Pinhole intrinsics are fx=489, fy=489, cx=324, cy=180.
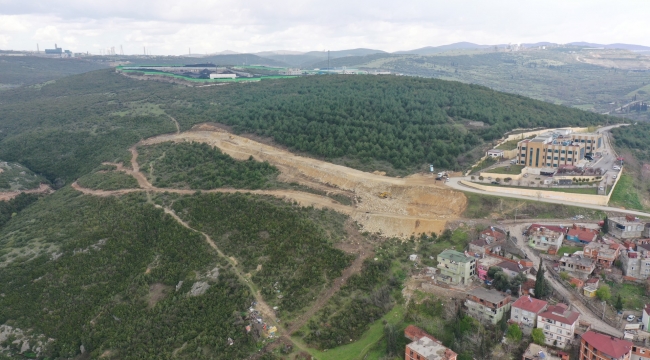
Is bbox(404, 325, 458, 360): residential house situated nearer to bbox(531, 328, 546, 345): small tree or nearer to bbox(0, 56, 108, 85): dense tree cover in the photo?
bbox(531, 328, 546, 345): small tree

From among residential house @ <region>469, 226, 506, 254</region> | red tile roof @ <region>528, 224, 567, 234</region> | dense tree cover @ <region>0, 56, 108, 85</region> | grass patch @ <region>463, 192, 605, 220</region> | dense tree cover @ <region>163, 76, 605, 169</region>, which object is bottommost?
residential house @ <region>469, 226, 506, 254</region>

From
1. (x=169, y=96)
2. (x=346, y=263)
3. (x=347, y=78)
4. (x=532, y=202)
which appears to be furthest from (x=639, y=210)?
(x=169, y=96)

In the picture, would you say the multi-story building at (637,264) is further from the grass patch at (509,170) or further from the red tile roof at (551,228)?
the grass patch at (509,170)

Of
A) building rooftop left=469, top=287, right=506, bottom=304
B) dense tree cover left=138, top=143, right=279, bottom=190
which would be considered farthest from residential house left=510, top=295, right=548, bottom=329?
dense tree cover left=138, top=143, right=279, bottom=190

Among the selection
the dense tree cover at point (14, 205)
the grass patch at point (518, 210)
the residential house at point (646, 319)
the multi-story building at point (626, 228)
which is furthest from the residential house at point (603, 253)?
the dense tree cover at point (14, 205)

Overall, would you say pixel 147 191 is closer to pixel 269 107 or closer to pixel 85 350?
pixel 85 350

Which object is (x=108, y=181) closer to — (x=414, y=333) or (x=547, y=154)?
(x=414, y=333)

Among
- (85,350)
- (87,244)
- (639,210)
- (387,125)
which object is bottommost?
(85,350)
